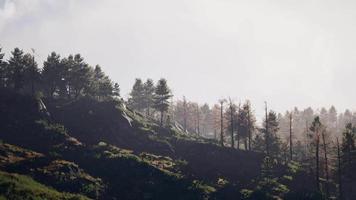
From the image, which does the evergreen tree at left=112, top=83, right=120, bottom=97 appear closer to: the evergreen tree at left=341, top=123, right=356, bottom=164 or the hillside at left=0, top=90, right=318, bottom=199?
the hillside at left=0, top=90, right=318, bottom=199

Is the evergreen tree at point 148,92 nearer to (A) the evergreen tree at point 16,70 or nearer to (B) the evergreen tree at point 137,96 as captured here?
(B) the evergreen tree at point 137,96

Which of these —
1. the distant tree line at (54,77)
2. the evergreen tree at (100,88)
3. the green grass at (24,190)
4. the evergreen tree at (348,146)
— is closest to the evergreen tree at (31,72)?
the distant tree line at (54,77)

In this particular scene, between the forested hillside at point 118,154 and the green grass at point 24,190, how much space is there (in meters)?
0.11

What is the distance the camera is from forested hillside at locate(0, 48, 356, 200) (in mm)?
54594

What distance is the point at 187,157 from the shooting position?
237ft

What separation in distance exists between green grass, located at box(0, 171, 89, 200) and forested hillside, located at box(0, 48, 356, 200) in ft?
0.38

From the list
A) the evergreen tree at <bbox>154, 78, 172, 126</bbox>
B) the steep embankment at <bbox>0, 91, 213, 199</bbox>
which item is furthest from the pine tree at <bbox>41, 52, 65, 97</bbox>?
the evergreen tree at <bbox>154, 78, 172, 126</bbox>

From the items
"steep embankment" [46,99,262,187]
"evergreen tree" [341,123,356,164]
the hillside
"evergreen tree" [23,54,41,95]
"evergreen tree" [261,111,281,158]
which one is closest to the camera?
the hillside

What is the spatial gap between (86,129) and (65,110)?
31.0 ft

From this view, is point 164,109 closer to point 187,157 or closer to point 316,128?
point 187,157

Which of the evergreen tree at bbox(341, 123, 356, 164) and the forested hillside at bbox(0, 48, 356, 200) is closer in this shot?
the forested hillside at bbox(0, 48, 356, 200)

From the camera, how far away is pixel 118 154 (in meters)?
64.9

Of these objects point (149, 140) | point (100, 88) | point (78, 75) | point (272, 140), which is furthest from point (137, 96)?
point (272, 140)

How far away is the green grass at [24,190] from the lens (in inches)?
1758
